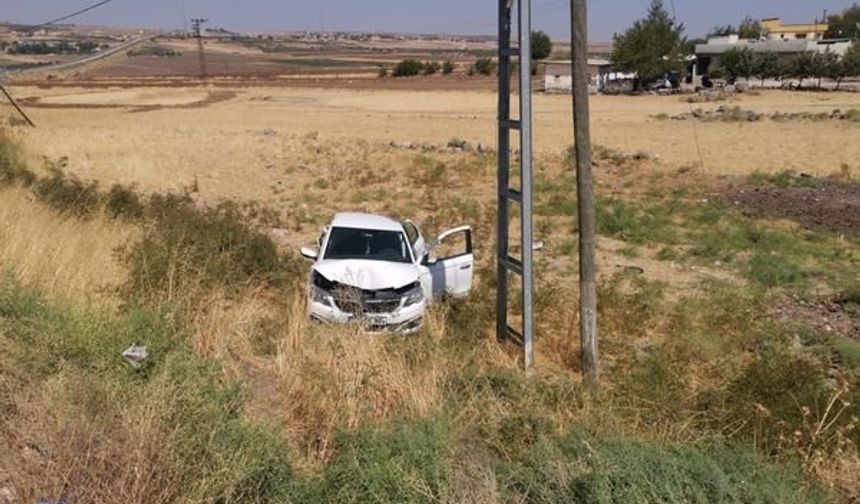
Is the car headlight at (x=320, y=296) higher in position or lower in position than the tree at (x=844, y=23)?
lower

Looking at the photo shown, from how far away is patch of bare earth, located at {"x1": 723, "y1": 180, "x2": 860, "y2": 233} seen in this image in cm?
1917

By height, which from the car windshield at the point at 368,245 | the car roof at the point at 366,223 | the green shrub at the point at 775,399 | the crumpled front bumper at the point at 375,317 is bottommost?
the green shrub at the point at 775,399

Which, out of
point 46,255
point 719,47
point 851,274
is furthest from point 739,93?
point 46,255

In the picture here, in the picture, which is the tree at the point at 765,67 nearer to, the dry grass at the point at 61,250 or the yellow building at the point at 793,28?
the yellow building at the point at 793,28

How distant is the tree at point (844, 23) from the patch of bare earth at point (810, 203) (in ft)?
424

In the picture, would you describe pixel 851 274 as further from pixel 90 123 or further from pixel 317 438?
pixel 90 123

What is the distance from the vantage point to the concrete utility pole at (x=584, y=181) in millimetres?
7363

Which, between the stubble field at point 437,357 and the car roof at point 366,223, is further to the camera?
the car roof at point 366,223

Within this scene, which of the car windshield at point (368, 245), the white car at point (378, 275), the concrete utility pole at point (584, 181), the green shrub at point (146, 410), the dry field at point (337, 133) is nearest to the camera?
the green shrub at point (146, 410)

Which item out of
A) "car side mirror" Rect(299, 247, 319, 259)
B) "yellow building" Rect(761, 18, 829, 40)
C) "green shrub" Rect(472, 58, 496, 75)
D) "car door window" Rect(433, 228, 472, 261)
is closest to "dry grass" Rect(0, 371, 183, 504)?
"car side mirror" Rect(299, 247, 319, 259)

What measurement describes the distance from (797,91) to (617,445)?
76929mm

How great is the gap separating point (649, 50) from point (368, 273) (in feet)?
272

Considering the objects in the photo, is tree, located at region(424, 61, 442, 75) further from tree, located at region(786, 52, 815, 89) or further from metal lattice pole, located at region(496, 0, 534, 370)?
metal lattice pole, located at region(496, 0, 534, 370)

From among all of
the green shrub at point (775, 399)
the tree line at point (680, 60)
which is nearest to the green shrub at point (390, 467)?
the green shrub at point (775, 399)
